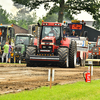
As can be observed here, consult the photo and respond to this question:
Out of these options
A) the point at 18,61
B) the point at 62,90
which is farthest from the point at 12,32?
the point at 62,90

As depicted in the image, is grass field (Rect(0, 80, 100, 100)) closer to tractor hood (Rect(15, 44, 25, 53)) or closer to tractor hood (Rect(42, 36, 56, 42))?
tractor hood (Rect(42, 36, 56, 42))

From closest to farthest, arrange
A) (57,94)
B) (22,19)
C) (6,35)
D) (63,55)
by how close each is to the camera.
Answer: (57,94), (63,55), (6,35), (22,19)

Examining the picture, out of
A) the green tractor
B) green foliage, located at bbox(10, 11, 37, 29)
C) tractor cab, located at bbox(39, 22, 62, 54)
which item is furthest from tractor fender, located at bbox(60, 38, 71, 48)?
green foliage, located at bbox(10, 11, 37, 29)

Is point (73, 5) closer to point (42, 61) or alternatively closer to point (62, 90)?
point (42, 61)

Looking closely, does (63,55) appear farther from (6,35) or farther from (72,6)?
(72,6)

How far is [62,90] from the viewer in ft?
33.5

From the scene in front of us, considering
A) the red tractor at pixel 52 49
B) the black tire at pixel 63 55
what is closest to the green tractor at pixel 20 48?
the red tractor at pixel 52 49

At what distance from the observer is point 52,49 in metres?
20.7

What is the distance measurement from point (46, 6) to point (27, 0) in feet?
9.64

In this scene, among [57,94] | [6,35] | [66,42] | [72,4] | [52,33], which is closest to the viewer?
[57,94]

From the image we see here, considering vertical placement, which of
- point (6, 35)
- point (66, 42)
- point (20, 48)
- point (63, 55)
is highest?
point (6, 35)

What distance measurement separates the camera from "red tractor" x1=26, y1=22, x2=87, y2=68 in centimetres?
1967

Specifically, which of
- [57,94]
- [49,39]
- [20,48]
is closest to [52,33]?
[49,39]

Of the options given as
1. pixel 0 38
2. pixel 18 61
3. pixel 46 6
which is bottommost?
pixel 18 61
